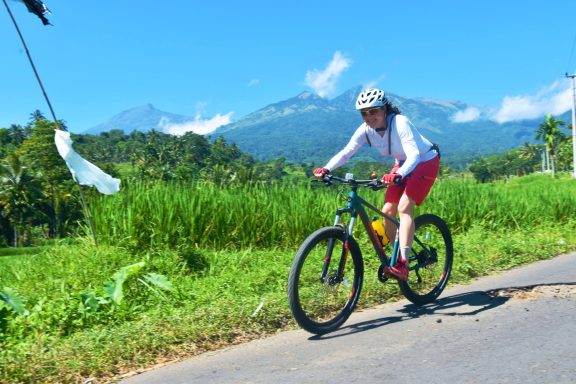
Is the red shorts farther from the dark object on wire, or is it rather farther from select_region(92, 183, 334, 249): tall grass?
the dark object on wire

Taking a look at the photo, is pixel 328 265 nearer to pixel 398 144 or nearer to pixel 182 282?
pixel 398 144

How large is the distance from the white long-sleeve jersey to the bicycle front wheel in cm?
67

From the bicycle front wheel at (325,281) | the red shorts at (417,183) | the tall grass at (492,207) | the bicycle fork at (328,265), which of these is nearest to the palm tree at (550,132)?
the tall grass at (492,207)

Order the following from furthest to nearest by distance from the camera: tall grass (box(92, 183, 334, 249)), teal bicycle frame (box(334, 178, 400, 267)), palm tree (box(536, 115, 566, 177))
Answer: palm tree (box(536, 115, 566, 177)) → tall grass (box(92, 183, 334, 249)) → teal bicycle frame (box(334, 178, 400, 267))

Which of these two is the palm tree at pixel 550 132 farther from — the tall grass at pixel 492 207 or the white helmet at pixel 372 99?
the white helmet at pixel 372 99

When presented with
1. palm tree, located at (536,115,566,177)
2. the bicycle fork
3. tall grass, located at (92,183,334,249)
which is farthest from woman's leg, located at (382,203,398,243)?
palm tree, located at (536,115,566,177)

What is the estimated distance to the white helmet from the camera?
157 inches

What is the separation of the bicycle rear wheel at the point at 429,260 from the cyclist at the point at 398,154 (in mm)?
348

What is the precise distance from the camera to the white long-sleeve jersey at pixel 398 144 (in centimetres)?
400

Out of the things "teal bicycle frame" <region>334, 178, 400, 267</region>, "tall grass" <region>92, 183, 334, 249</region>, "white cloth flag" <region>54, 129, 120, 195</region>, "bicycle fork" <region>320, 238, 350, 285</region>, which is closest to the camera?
"bicycle fork" <region>320, 238, 350, 285</region>

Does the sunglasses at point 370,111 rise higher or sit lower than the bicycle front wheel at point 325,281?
higher

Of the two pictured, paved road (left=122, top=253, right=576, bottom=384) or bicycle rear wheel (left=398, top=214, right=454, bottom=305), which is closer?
paved road (left=122, top=253, right=576, bottom=384)

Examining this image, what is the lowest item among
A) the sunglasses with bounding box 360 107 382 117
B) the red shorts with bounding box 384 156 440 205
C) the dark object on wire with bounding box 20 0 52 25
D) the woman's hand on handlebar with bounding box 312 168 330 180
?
the red shorts with bounding box 384 156 440 205

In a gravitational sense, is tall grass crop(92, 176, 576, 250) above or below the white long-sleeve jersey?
below
